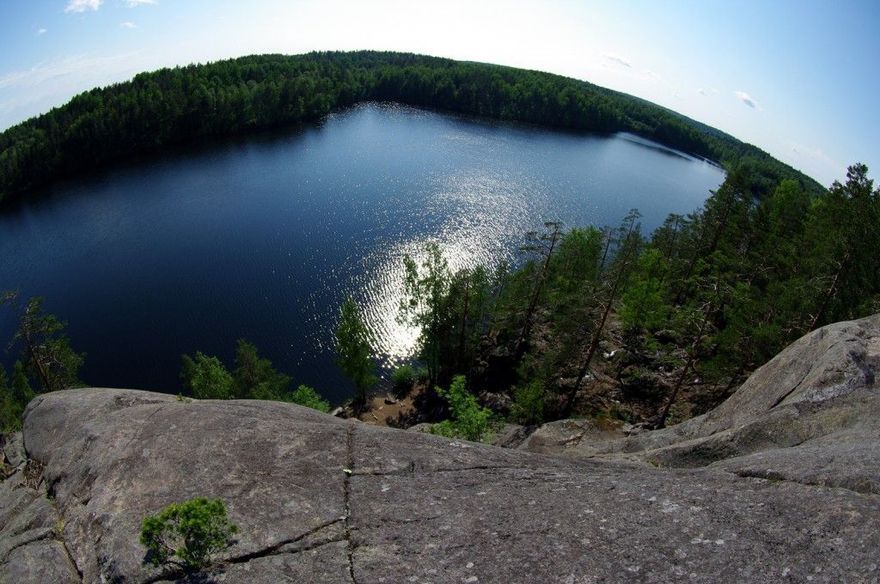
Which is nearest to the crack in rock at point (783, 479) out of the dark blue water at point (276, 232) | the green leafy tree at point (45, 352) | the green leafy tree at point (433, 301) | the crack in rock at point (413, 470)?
the crack in rock at point (413, 470)

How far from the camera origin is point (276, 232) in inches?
3142

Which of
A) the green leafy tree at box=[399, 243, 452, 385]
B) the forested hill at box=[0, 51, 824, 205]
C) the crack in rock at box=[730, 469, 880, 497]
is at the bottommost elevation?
the green leafy tree at box=[399, 243, 452, 385]

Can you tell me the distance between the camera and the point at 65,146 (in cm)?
11200

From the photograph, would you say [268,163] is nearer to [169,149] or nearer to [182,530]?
[169,149]

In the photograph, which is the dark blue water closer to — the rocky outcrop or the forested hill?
the forested hill

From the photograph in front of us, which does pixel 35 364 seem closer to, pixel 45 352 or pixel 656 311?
pixel 45 352

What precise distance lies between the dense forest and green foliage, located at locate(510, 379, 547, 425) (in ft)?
0.35

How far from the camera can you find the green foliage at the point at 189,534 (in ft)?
27.3

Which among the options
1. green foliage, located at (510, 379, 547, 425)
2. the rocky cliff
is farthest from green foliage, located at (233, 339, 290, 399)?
the rocky cliff

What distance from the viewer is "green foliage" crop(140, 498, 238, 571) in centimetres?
833

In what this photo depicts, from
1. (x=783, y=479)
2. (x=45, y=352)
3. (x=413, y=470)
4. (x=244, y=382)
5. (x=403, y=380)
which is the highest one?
(x=783, y=479)

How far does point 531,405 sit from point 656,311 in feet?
48.7

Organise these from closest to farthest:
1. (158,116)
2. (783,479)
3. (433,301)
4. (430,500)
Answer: (783,479)
(430,500)
(433,301)
(158,116)

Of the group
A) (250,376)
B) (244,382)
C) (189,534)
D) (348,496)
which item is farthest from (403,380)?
(189,534)
